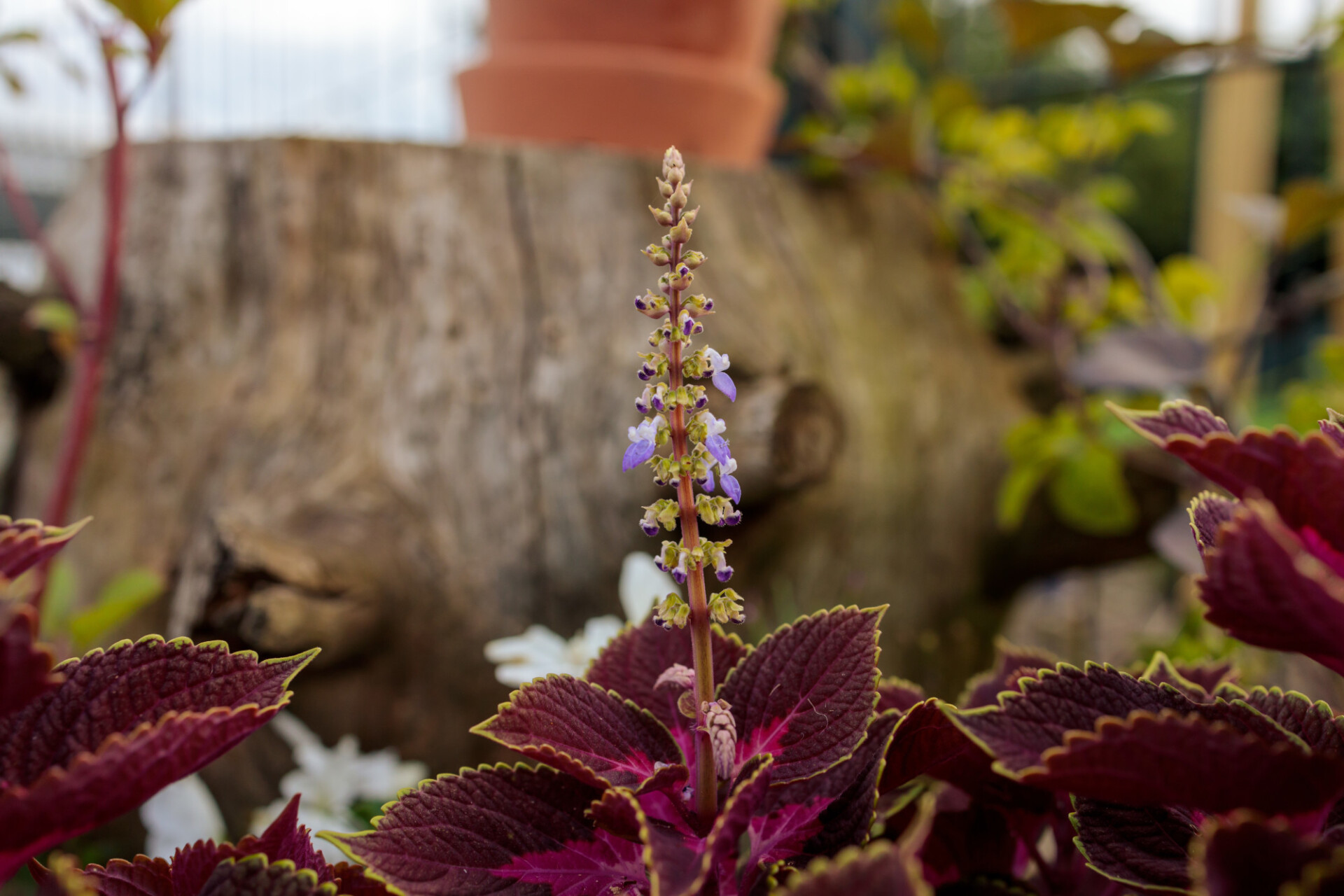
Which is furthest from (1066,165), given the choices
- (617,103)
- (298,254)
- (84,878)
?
(84,878)

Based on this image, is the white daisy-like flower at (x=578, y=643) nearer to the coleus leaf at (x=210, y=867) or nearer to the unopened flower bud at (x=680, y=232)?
the coleus leaf at (x=210, y=867)

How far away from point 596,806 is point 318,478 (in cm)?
108

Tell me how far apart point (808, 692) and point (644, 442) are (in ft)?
0.48

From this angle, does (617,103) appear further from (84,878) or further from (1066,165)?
(1066,165)

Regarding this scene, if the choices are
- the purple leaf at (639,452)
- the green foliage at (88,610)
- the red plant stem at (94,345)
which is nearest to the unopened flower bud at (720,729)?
the purple leaf at (639,452)

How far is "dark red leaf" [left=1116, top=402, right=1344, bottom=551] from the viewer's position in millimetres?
376

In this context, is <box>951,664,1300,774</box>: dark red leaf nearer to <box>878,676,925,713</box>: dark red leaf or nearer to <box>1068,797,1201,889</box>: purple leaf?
<box>1068,797,1201,889</box>: purple leaf

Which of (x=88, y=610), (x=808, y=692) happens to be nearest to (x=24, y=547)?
(x=808, y=692)

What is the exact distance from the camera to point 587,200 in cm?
160

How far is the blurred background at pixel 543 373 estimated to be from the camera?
4.07ft

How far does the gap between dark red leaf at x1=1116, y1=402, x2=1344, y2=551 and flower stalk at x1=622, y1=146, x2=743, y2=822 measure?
0.19 metres

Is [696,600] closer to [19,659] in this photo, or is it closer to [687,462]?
[687,462]

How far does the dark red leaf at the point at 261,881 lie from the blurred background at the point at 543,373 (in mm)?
400

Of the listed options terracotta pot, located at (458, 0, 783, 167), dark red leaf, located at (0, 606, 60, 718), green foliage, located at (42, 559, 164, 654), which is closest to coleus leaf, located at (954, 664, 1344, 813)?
dark red leaf, located at (0, 606, 60, 718)
